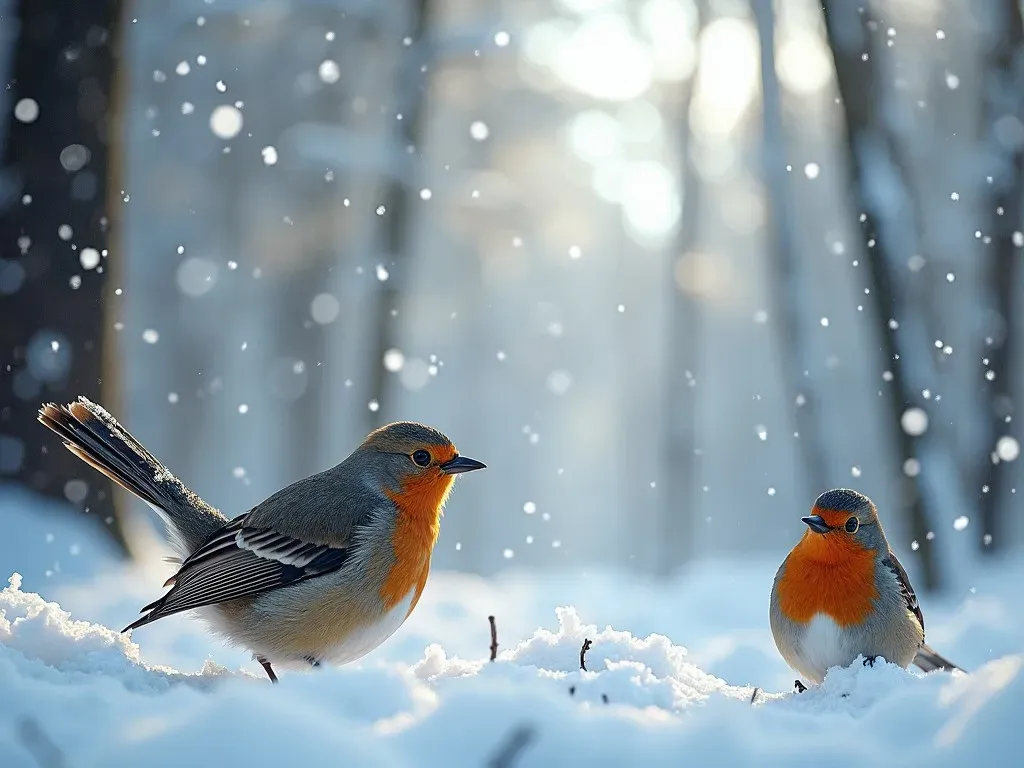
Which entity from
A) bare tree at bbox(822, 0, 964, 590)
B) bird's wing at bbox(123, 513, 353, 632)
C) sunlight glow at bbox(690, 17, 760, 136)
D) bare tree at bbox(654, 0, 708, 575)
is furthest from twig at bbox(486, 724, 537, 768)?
bare tree at bbox(654, 0, 708, 575)

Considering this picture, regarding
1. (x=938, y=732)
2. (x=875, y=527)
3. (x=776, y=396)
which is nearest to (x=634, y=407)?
(x=776, y=396)

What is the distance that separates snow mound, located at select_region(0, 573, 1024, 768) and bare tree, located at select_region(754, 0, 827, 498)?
6.35 meters

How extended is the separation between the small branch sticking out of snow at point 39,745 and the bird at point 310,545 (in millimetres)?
1094

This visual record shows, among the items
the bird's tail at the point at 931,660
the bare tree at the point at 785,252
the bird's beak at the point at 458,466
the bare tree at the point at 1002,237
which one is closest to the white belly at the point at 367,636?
Result: the bird's beak at the point at 458,466

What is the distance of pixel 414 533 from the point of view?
12.4ft

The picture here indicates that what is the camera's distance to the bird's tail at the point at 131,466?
4039mm

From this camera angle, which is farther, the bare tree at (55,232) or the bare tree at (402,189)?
the bare tree at (402,189)

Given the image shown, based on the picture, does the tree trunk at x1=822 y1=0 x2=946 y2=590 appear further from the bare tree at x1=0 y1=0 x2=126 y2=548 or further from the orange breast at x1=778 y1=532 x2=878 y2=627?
the bare tree at x1=0 y1=0 x2=126 y2=548

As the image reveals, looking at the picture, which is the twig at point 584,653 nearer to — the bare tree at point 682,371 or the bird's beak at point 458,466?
the bird's beak at point 458,466

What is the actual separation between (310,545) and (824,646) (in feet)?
6.88

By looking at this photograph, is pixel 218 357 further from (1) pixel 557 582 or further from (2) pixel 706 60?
(1) pixel 557 582

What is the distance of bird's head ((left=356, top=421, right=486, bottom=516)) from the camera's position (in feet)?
12.8

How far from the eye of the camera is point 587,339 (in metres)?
26.5

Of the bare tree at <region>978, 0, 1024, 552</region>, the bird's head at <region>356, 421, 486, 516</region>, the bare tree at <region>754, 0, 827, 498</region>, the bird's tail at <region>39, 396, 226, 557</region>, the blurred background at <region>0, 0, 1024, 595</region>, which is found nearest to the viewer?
the bird's head at <region>356, 421, 486, 516</region>
